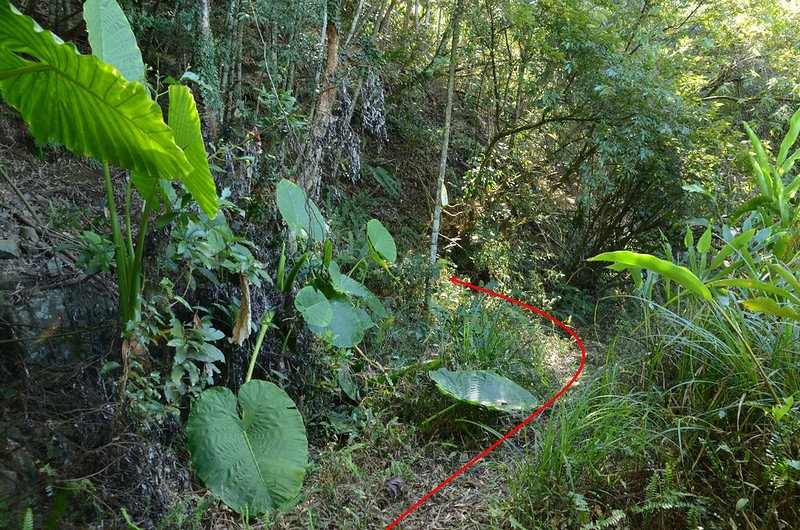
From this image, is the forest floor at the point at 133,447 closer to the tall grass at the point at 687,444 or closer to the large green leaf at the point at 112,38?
the tall grass at the point at 687,444

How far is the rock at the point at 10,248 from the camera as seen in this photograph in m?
2.77

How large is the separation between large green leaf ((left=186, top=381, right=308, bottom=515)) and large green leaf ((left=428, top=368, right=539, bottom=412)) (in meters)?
0.97

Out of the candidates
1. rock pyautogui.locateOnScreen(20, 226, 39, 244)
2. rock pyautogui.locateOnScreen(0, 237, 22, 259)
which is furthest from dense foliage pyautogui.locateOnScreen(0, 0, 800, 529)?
rock pyautogui.locateOnScreen(0, 237, 22, 259)

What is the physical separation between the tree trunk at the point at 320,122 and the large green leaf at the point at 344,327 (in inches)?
36.7

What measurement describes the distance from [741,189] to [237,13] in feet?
14.8

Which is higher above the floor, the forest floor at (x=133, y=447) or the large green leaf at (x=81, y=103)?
the large green leaf at (x=81, y=103)

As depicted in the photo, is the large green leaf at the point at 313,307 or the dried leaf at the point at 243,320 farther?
the large green leaf at the point at 313,307

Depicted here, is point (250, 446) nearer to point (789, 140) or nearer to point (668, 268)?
point (668, 268)

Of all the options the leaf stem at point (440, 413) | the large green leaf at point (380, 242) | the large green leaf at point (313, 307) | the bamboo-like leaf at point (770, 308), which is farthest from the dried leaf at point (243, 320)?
the bamboo-like leaf at point (770, 308)

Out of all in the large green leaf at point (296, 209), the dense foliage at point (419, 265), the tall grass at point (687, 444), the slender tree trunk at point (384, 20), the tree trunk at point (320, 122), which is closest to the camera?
the tall grass at point (687, 444)

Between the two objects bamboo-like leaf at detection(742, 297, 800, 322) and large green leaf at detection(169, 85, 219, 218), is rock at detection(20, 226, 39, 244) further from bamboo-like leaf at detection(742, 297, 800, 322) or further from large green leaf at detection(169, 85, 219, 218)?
bamboo-like leaf at detection(742, 297, 800, 322)

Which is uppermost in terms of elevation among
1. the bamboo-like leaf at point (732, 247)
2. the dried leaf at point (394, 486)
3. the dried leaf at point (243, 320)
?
the bamboo-like leaf at point (732, 247)

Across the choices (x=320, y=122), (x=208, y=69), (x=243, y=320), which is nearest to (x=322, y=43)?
(x=320, y=122)

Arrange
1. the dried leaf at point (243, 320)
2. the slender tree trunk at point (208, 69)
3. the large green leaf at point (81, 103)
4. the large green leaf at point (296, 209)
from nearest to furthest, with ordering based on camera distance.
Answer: the large green leaf at point (81, 103), the dried leaf at point (243, 320), the large green leaf at point (296, 209), the slender tree trunk at point (208, 69)
